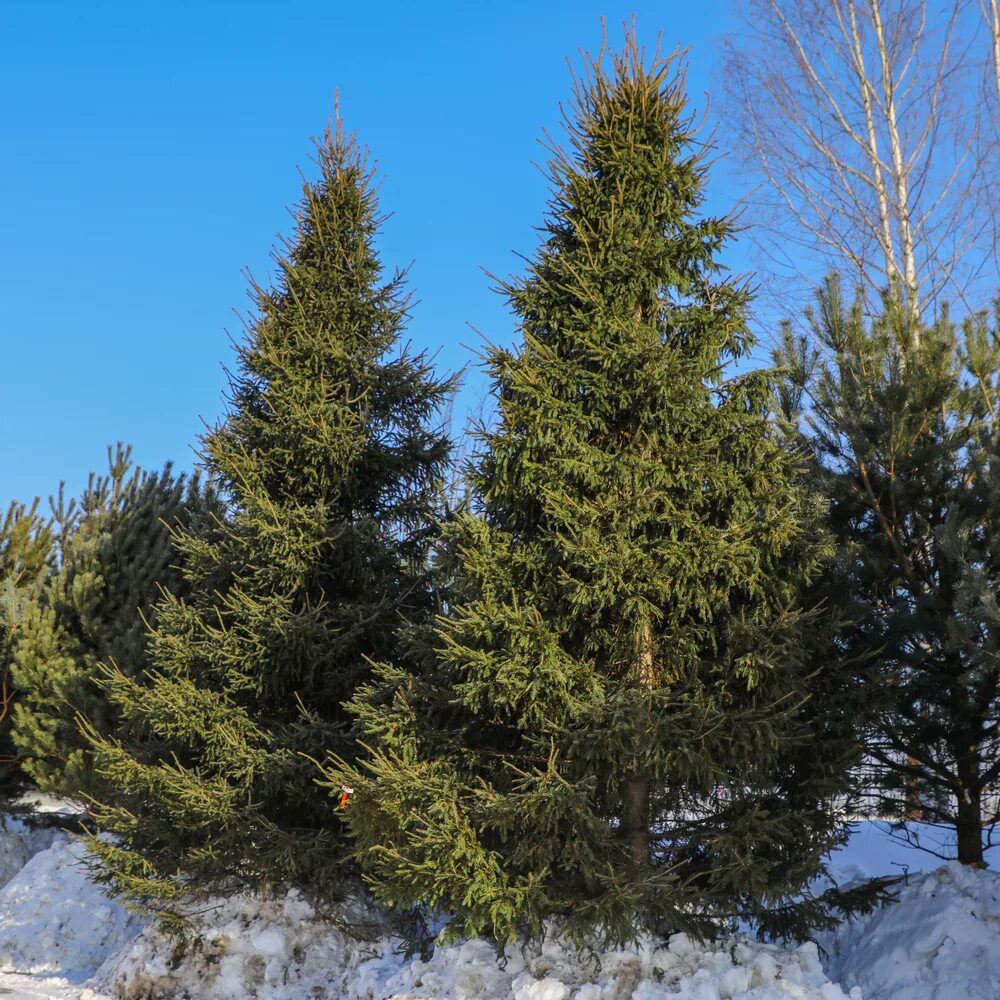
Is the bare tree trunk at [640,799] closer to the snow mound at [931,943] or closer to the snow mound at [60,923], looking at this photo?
the snow mound at [931,943]

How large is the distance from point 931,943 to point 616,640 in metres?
3.81

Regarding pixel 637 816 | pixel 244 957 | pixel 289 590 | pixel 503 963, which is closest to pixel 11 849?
pixel 244 957

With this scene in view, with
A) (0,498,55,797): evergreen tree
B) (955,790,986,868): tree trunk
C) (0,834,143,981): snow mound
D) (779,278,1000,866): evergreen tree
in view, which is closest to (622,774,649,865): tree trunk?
(779,278,1000,866): evergreen tree

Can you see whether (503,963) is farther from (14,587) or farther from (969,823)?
(14,587)

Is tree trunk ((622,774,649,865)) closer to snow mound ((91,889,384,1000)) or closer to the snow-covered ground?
the snow-covered ground

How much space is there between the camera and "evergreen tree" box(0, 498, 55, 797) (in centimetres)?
1251

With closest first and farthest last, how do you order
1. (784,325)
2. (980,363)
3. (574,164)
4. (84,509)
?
(574,164)
(980,363)
(784,325)
(84,509)

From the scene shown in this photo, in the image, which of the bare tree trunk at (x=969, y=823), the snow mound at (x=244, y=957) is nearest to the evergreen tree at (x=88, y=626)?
the snow mound at (x=244, y=957)

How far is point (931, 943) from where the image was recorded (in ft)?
24.0

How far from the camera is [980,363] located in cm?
789

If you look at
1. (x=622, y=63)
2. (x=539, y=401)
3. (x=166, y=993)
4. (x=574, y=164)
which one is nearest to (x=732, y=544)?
(x=539, y=401)

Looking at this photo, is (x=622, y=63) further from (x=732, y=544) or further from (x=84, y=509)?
(x=84, y=509)

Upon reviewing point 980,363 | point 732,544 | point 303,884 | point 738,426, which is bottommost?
point 303,884

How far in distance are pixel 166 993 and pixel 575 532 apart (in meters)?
5.19
